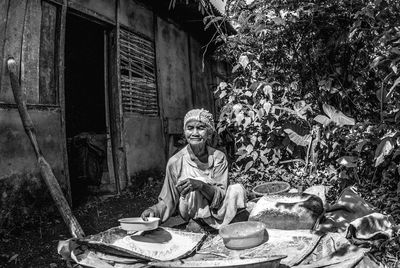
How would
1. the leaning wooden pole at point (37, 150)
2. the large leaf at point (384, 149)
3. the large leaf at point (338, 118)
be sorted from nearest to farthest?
the large leaf at point (384, 149) < the leaning wooden pole at point (37, 150) < the large leaf at point (338, 118)

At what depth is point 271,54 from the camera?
543cm

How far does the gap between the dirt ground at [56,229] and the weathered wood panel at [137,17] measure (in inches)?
114

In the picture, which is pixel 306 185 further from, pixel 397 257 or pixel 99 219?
pixel 99 219

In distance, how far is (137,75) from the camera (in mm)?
6133

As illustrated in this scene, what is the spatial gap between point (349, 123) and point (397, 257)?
183cm

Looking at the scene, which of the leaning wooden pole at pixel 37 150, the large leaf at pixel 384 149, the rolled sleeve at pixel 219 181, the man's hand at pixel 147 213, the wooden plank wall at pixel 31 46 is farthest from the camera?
the wooden plank wall at pixel 31 46

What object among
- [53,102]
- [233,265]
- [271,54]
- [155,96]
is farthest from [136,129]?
[233,265]

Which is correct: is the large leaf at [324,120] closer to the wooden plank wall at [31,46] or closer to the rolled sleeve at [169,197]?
the rolled sleeve at [169,197]

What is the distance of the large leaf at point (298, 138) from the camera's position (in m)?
4.66

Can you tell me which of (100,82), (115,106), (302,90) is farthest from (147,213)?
(100,82)

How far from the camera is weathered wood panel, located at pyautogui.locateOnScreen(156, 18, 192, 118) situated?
688cm

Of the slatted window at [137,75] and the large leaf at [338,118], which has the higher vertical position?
the slatted window at [137,75]

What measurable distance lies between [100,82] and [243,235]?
18.6 ft

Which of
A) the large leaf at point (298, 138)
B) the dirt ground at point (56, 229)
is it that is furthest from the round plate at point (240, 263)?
the large leaf at point (298, 138)
